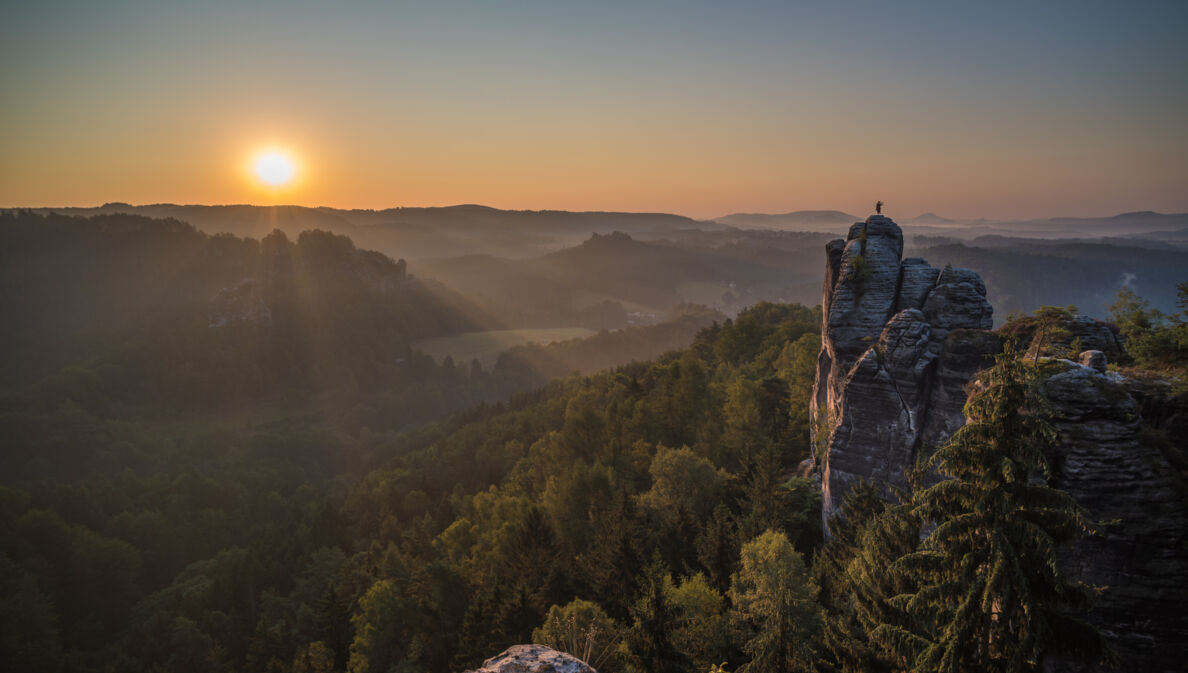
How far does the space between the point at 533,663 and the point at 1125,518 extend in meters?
12.3

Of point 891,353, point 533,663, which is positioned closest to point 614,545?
point 891,353

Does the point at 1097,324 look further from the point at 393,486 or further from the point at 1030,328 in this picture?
the point at 393,486

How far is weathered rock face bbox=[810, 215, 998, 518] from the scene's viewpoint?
75.7 feet

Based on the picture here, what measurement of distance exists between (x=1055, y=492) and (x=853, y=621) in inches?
481

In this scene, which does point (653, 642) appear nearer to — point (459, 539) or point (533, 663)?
point (533, 663)

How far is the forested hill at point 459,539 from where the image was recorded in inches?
1280

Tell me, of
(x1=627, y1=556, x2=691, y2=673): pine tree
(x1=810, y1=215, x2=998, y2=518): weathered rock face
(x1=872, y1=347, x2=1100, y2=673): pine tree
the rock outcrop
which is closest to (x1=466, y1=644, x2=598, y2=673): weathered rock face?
(x1=872, y1=347, x2=1100, y2=673): pine tree

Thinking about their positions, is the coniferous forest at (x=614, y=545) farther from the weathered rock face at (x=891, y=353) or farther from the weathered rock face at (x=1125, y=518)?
the weathered rock face at (x=891, y=353)

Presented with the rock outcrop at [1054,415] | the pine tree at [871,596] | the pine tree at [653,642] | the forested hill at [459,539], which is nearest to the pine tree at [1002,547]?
the rock outcrop at [1054,415]

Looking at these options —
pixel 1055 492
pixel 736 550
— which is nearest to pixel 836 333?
pixel 736 550

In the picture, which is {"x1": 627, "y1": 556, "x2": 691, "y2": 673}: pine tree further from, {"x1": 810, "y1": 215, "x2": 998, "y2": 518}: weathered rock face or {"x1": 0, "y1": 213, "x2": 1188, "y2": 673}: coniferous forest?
{"x1": 810, "y1": 215, "x2": 998, "y2": 518}: weathered rock face

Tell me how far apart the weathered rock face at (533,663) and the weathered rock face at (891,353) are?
65.9ft

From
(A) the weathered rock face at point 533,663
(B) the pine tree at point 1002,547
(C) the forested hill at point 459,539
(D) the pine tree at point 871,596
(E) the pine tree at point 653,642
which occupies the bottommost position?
(C) the forested hill at point 459,539

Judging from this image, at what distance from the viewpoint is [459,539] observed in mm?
52812
